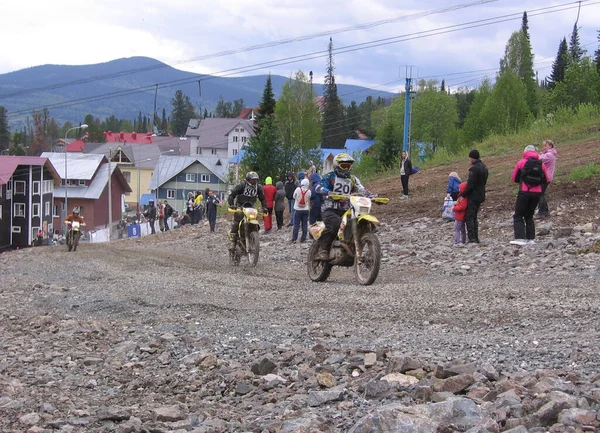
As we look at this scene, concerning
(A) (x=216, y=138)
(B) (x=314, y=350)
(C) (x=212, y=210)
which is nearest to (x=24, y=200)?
(C) (x=212, y=210)

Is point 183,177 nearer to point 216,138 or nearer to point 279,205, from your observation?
point 216,138

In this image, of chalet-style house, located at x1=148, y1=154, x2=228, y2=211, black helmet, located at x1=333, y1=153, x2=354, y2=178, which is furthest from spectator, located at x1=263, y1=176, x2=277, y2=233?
chalet-style house, located at x1=148, y1=154, x2=228, y2=211

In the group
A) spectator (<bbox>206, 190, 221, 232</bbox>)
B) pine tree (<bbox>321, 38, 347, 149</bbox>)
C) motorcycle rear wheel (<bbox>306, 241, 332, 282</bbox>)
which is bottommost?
motorcycle rear wheel (<bbox>306, 241, 332, 282</bbox>)

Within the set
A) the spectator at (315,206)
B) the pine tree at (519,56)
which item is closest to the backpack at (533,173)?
the spectator at (315,206)

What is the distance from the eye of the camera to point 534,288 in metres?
11.0

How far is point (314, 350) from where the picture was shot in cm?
745

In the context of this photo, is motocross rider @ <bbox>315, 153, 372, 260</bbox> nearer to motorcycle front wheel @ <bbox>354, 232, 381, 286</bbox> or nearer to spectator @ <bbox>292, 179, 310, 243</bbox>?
motorcycle front wheel @ <bbox>354, 232, 381, 286</bbox>

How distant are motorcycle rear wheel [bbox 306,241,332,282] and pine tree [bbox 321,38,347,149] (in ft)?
363

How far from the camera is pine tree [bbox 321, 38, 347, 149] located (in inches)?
4941

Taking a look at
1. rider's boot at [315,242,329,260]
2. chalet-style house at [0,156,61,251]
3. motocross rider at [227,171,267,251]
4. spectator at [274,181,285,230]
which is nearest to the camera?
rider's boot at [315,242,329,260]

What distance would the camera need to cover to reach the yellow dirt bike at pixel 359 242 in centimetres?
1266

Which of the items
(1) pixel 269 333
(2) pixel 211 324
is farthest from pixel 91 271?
(1) pixel 269 333

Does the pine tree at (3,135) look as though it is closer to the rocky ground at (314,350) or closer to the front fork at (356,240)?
the rocky ground at (314,350)

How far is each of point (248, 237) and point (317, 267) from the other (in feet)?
12.8
